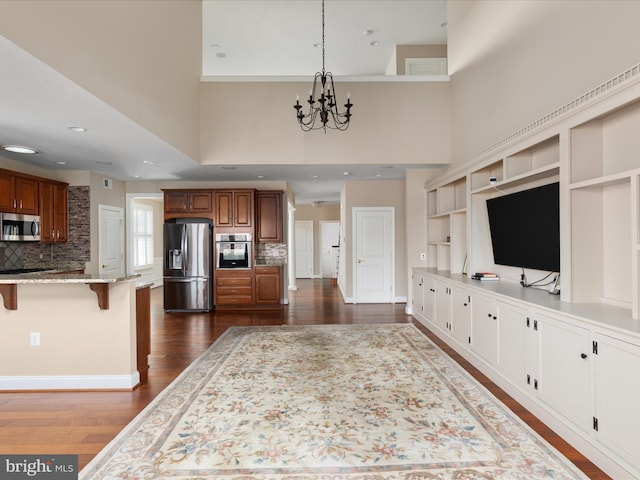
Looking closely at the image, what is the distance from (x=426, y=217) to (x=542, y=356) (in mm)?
3938

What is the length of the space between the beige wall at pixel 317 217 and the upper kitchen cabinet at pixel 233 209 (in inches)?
227

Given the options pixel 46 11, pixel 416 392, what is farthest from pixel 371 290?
pixel 46 11

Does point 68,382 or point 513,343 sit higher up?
point 513,343

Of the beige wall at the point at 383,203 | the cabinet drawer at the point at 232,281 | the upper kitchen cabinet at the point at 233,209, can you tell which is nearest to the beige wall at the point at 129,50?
the upper kitchen cabinet at the point at 233,209

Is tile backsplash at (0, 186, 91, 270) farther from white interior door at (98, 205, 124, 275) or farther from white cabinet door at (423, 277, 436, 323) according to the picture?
white cabinet door at (423, 277, 436, 323)

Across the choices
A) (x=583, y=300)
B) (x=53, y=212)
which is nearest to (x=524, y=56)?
(x=583, y=300)

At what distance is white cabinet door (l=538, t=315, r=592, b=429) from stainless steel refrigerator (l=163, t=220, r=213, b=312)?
5.61 meters

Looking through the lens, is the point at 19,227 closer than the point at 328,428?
No

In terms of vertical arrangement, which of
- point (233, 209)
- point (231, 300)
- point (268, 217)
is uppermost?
point (233, 209)

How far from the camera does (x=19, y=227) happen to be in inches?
201

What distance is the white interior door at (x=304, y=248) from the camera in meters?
12.6

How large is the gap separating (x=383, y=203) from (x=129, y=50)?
5.32m

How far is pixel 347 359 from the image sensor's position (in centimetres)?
401

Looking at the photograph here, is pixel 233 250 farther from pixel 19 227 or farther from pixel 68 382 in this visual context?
pixel 68 382
